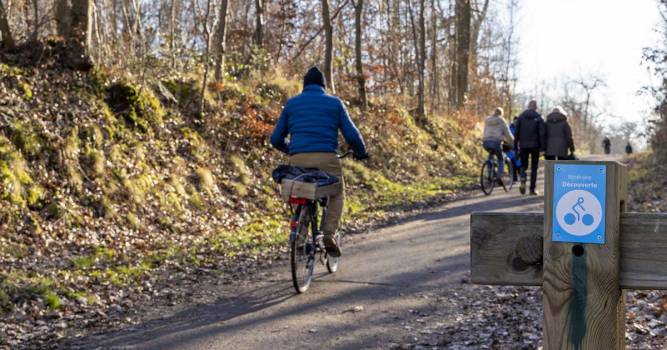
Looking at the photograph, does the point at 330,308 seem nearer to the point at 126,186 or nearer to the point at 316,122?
the point at 316,122

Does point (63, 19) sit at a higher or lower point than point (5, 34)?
higher

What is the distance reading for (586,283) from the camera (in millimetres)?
2234

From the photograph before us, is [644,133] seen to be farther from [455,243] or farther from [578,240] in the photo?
[578,240]

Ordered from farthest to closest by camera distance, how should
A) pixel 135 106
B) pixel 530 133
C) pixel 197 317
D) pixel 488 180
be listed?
1. pixel 488 180
2. pixel 530 133
3. pixel 135 106
4. pixel 197 317

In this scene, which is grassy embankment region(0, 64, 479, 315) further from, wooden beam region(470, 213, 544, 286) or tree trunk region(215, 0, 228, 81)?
wooden beam region(470, 213, 544, 286)

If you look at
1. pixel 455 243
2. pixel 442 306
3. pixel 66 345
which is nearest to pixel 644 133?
pixel 455 243

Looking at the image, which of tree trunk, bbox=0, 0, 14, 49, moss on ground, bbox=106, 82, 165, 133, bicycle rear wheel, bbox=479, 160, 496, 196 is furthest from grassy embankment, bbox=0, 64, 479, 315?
bicycle rear wheel, bbox=479, 160, 496, 196

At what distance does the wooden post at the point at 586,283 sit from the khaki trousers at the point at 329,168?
5264 mm

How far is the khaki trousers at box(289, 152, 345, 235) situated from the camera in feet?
24.5

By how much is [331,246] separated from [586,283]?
5737 mm

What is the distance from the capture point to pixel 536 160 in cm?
1616

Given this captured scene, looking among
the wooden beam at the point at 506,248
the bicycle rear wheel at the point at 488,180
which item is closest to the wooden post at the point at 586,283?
the wooden beam at the point at 506,248

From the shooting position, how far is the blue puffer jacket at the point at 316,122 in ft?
24.4

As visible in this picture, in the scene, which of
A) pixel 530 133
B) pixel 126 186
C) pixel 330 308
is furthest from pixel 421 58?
pixel 330 308
